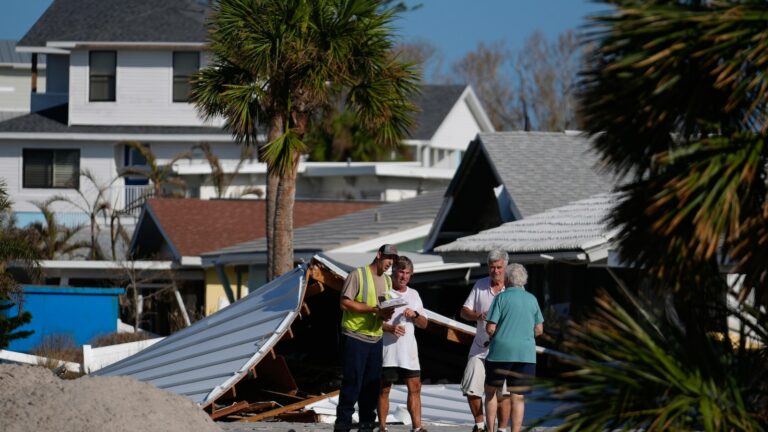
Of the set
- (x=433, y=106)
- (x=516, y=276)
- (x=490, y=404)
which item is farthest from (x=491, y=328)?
(x=433, y=106)

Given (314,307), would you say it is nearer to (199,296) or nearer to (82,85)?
(199,296)

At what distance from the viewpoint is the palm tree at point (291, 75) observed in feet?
72.7

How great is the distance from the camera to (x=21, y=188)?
1858 inches

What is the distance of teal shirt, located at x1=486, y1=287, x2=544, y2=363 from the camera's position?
39.9ft

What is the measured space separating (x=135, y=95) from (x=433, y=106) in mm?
15021

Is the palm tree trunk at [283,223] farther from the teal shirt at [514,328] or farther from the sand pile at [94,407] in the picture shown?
the sand pile at [94,407]

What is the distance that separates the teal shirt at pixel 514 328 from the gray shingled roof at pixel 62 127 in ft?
111

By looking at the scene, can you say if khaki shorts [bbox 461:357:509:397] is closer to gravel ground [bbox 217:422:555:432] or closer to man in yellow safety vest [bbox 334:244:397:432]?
man in yellow safety vest [bbox 334:244:397:432]

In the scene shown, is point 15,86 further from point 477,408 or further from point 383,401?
point 477,408

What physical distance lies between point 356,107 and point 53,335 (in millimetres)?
10494

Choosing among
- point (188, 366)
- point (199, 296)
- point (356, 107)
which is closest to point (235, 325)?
point (188, 366)

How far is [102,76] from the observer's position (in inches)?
1821

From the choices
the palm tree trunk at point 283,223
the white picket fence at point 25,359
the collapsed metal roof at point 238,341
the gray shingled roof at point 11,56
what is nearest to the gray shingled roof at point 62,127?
the gray shingled roof at point 11,56

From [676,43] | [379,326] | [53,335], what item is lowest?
[53,335]
